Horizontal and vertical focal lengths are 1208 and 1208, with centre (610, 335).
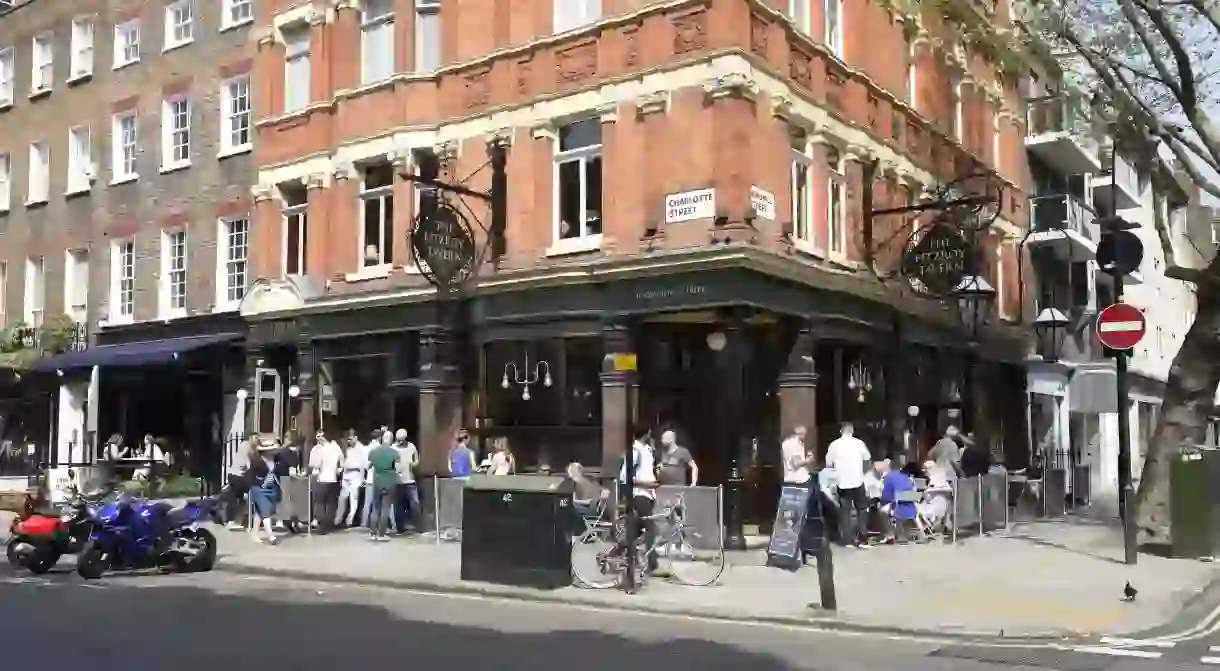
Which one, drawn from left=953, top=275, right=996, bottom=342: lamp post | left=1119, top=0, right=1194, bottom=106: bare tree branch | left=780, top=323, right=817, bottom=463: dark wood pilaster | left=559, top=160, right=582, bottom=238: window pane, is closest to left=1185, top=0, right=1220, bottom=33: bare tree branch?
left=1119, top=0, right=1194, bottom=106: bare tree branch

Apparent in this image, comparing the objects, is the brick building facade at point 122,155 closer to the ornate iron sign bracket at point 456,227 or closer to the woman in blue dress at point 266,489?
the woman in blue dress at point 266,489

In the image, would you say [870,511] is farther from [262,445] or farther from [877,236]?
[262,445]

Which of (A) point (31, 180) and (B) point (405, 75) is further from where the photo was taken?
(A) point (31, 180)

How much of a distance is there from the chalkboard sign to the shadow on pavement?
3.74 metres

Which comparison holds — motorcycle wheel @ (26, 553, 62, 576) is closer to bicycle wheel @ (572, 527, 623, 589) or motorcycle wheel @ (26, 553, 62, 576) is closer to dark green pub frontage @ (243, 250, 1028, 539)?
bicycle wheel @ (572, 527, 623, 589)

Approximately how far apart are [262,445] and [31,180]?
1320 centimetres

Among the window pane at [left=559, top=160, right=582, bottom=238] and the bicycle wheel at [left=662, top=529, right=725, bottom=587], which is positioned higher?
the window pane at [left=559, top=160, right=582, bottom=238]

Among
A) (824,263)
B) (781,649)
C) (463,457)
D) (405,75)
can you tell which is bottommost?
(781,649)

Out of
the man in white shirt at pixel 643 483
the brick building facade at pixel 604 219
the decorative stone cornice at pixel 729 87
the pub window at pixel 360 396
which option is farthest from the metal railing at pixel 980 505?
the pub window at pixel 360 396

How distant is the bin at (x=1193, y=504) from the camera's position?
16.4 meters

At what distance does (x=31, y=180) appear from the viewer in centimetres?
3105

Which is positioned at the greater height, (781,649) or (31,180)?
(31,180)

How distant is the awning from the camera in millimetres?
24562

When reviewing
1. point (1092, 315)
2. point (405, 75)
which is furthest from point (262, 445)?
point (1092, 315)
